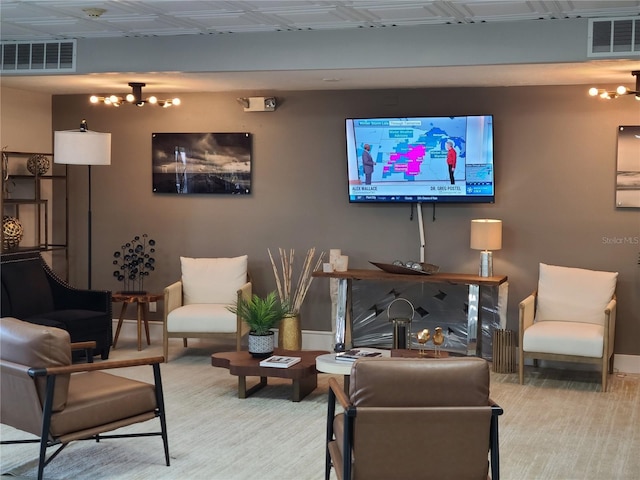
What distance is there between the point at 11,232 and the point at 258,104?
2558 millimetres

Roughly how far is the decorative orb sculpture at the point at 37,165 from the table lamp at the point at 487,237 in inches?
162

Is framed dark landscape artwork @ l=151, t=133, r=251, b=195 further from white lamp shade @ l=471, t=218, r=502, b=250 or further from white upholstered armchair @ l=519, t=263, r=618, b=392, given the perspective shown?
white upholstered armchair @ l=519, t=263, r=618, b=392

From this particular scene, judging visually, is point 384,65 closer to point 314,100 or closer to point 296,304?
point 314,100

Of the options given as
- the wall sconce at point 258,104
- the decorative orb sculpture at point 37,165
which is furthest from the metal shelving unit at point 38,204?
the wall sconce at point 258,104

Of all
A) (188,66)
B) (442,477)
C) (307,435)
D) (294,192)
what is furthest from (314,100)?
(442,477)

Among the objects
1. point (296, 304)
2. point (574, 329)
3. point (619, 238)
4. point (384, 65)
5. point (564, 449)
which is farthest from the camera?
point (296, 304)

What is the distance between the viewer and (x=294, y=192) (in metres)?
8.07

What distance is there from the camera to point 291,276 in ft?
26.6

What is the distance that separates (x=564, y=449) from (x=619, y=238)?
2.63 metres

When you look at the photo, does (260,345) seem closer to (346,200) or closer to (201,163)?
(346,200)

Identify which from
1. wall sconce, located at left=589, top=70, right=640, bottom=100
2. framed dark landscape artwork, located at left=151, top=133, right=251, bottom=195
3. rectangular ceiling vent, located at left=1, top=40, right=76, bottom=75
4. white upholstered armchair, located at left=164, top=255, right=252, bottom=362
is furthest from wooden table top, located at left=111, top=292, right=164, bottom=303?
wall sconce, located at left=589, top=70, right=640, bottom=100

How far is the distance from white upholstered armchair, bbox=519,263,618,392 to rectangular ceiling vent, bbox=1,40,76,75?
4186mm

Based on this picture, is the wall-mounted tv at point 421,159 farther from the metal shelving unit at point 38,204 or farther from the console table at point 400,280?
the metal shelving unit at point 38,204

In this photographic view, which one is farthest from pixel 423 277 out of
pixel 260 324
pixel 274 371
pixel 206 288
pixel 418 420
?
pixel 418 420
